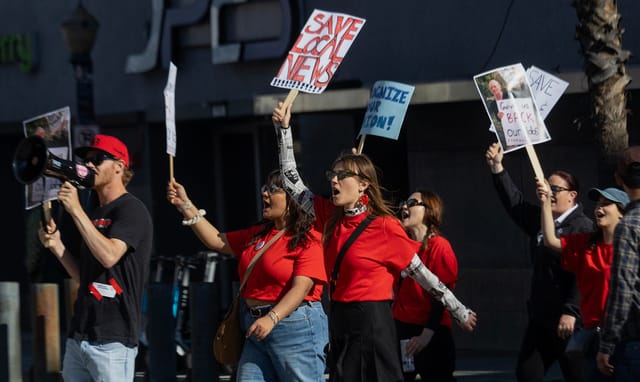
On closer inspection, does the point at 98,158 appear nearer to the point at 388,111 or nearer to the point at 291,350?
the point at 291,350

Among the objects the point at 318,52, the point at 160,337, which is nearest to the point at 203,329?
the point at 160,337

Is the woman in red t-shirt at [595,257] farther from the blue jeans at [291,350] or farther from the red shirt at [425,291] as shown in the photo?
the blue jeans at [291,350]

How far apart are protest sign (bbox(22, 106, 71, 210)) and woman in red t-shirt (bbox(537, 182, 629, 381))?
338 cm

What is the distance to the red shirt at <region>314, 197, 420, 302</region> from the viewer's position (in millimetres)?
6570

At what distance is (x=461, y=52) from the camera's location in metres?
12.9

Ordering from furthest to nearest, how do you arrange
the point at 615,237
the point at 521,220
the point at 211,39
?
the point at 211,39, the point at 521,220, the point at 615,237

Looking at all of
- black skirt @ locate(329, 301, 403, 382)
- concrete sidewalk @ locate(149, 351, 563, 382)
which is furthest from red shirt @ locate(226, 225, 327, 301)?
concrete sidewalk @ locate(149, 351, 563, 382)

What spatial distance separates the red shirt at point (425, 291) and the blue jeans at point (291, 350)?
1498mm

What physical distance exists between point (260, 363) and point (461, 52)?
22.9 feet

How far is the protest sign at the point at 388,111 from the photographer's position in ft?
28.5

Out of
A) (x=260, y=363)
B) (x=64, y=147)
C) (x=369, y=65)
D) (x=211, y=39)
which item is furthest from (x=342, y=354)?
(x=211, y=39)

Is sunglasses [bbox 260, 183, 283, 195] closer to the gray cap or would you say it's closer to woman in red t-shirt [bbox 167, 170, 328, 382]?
woman in red t-shirt [bbox 167, 170, 328, 382]

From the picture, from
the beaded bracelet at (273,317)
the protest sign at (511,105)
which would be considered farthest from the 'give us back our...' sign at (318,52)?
the beaded bracelet at (273,317)

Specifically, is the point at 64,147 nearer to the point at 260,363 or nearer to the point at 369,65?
the point at 260,363
